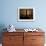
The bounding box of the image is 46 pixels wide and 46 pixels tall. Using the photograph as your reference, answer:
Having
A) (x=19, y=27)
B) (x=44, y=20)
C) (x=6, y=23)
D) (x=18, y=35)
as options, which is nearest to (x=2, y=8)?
(x=6, y=23)

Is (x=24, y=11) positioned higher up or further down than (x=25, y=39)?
higher up

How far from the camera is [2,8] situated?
4227mm

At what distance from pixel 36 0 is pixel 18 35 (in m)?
1.33

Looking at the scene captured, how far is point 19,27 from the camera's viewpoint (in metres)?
4.27

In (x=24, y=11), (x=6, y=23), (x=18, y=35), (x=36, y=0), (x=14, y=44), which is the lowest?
(x=14, y=44)

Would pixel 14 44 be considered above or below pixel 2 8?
below

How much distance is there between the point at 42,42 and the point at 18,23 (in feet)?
3.41

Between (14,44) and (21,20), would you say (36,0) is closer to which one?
(21,20)

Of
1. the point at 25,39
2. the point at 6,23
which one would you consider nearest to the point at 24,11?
the point at 6,23

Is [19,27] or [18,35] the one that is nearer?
[18,35]

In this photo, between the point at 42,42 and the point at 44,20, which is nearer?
the point at 42,42

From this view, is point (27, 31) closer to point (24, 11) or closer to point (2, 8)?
point (24, 11)

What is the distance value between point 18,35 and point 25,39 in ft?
0.76

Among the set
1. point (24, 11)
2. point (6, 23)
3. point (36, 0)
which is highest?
point (36, 0)
